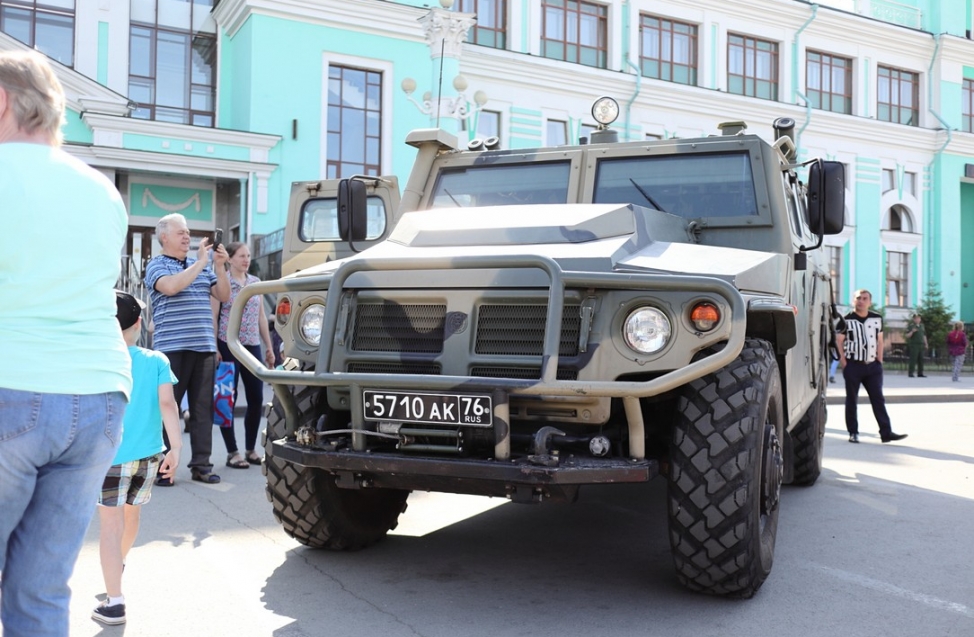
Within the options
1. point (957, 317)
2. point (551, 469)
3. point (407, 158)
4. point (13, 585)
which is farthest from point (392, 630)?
point (957, 317)

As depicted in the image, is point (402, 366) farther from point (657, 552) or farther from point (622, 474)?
point (657, 552)

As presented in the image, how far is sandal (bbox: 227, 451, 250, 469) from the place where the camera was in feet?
23.5

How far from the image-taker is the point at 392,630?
353 cm

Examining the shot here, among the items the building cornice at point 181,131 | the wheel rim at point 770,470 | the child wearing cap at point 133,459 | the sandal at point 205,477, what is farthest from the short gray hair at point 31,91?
the building cornice at point 181,131

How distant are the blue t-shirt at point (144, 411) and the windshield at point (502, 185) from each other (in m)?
2.28

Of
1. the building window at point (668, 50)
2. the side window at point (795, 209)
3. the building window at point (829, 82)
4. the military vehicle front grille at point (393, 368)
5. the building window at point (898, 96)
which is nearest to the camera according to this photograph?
the military vehicle front grille at point (393, 368)

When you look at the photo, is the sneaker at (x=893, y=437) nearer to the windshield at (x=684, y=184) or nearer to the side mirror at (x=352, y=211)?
the windshield at (x=684, y=184)

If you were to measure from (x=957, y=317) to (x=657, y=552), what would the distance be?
1326 inches

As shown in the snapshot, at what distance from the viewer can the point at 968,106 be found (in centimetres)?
3422

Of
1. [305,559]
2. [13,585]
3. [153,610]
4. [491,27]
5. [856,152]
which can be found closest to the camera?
[13,585]

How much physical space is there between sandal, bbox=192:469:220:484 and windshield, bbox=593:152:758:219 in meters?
3.20

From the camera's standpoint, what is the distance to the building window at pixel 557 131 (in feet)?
86.6

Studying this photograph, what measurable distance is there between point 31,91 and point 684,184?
375 centimetres

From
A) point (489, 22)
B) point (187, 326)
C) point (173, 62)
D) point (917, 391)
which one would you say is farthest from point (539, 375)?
point (489, 22)
